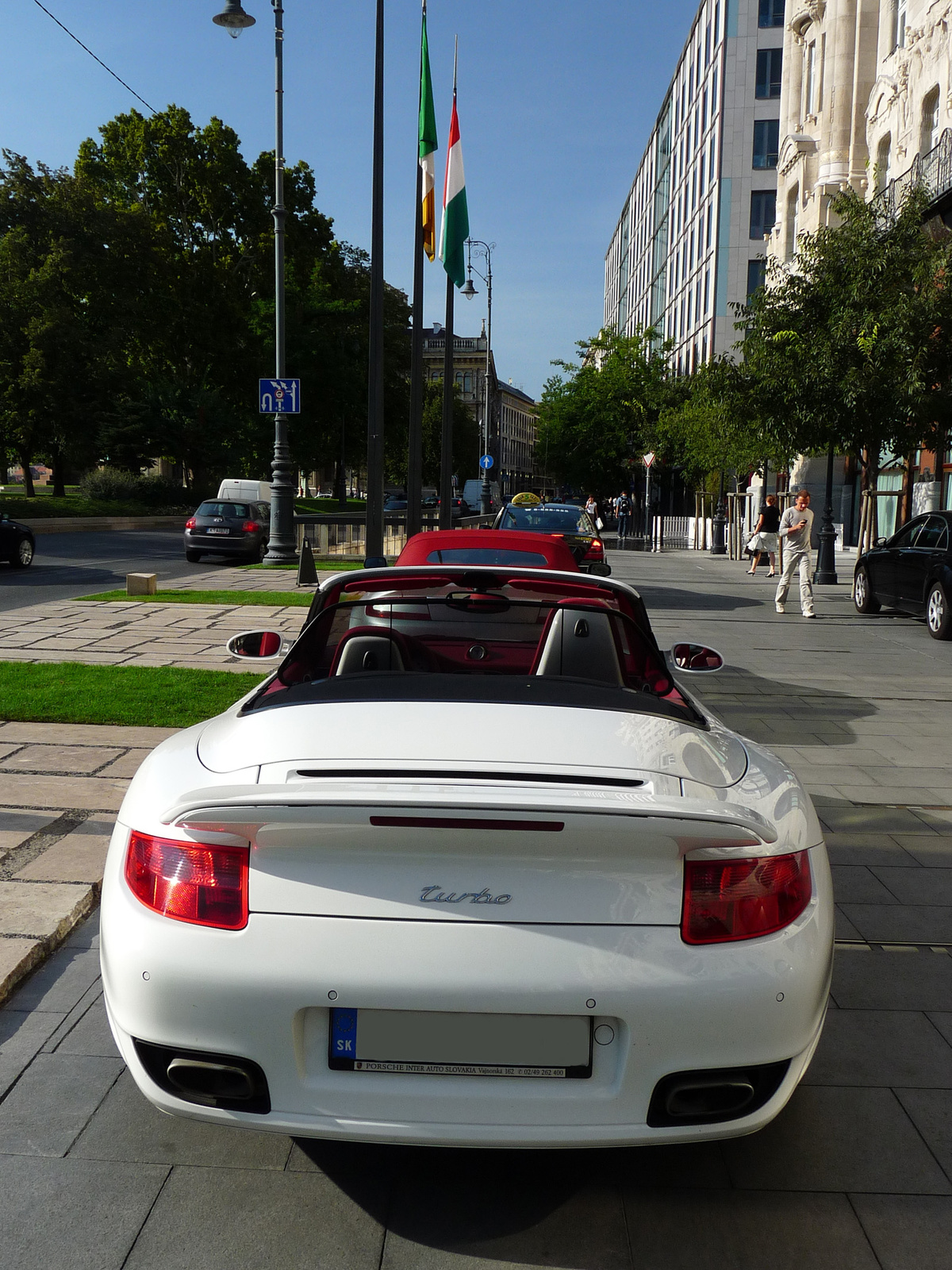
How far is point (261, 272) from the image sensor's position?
52469 millimetres

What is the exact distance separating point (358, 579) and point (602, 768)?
1.79 metres

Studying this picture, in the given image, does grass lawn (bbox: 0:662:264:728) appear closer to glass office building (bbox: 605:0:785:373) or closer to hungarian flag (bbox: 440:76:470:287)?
hungarian flag (bbox: 440:76:470:287)

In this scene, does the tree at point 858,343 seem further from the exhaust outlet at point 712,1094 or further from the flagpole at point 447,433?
the exhaust outlet at point 712,1094

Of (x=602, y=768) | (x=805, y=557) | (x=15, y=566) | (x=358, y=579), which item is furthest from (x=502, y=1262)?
(x=15, y=566)

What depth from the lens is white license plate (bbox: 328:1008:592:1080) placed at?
223 cm

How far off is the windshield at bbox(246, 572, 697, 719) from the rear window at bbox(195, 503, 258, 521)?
20649 mm

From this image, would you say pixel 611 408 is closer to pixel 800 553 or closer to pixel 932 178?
pixel 932 178

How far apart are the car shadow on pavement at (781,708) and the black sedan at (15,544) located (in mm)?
15057

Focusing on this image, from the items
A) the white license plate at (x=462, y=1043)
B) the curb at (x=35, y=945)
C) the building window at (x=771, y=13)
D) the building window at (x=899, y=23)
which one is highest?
the building window at (x=771, y=13)

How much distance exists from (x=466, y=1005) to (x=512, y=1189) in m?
0.68

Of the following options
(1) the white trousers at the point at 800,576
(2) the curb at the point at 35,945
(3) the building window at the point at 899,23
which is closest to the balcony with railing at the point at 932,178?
(3) the building window at the point at 899,23

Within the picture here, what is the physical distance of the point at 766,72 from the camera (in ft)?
167

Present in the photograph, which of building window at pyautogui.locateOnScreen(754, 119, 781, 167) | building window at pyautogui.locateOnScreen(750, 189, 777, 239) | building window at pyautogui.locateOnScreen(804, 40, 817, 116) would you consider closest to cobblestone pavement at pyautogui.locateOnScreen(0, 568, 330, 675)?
building window at pyautogui.locateOnScreen(804, 40, 817, 116)

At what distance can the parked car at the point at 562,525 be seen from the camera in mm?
15148
